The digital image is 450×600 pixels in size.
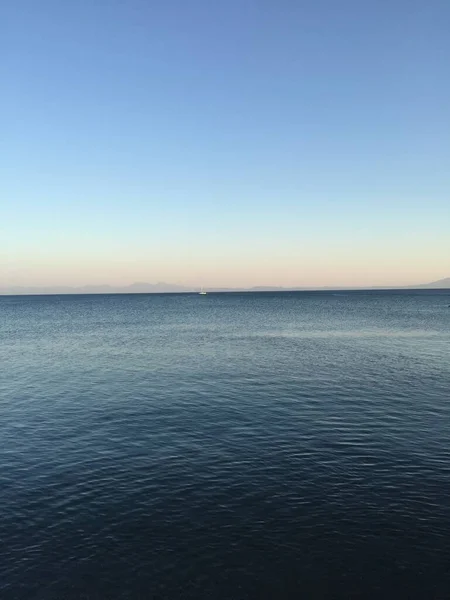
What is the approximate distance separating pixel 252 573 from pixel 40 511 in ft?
44.9

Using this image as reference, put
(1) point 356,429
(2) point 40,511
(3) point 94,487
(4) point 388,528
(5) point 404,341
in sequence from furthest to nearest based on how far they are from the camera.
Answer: (5) point 404,341
(1) point 356,429
(3) point 94,487
(2) point 40,511
(4) point 388,528

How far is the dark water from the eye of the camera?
21.5m

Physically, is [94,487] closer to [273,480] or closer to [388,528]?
[273,480]

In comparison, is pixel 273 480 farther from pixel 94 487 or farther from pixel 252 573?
pixel 94 487

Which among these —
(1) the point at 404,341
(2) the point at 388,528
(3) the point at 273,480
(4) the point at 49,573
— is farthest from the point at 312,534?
(1) the point at 404,341

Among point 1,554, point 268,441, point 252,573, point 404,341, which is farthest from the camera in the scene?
point 404,341

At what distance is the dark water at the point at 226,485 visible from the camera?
21.5 meters

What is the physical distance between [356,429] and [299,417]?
5838 millimetres

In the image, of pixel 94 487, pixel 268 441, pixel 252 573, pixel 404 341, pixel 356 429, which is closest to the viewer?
pixel 252 573

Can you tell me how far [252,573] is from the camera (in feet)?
70.6

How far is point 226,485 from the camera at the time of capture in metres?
30.5

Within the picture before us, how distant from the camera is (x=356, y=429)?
4103 centimetres

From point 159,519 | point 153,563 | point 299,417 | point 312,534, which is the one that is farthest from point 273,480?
point 299,417

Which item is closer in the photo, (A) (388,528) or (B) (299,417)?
(A) (388,528)
